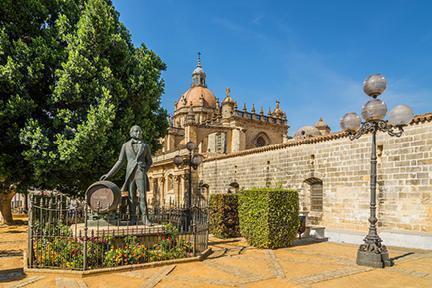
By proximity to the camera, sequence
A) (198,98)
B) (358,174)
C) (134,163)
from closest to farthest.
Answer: (134,163) < (358,174) < (198,98)

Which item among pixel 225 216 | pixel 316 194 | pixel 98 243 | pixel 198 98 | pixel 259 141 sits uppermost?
pixel 198 98

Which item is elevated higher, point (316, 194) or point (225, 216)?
point (316, 194)

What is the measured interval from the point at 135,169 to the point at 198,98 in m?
43.5

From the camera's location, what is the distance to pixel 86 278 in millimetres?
6320

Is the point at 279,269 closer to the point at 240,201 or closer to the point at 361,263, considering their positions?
the point at 361,263

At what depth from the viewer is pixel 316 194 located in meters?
15.7

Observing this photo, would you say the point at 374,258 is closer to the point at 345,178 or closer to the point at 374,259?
the point at 374,259

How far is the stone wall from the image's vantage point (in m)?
11.2

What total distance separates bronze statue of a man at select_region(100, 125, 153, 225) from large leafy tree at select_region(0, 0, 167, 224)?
75.5 inches

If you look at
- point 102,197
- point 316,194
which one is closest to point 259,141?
point 316,194

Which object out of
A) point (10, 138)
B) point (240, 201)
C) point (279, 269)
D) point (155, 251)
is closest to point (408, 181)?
point (240, 201)

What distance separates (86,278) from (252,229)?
538 cm

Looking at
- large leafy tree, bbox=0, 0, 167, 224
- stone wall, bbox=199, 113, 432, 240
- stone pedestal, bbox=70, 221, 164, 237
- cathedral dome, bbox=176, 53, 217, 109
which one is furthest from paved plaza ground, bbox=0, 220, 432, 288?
cathedral dome, bbox=176, 53, 217, 109

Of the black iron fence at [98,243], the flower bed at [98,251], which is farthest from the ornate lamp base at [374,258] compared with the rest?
the flower bed at [98,251]
